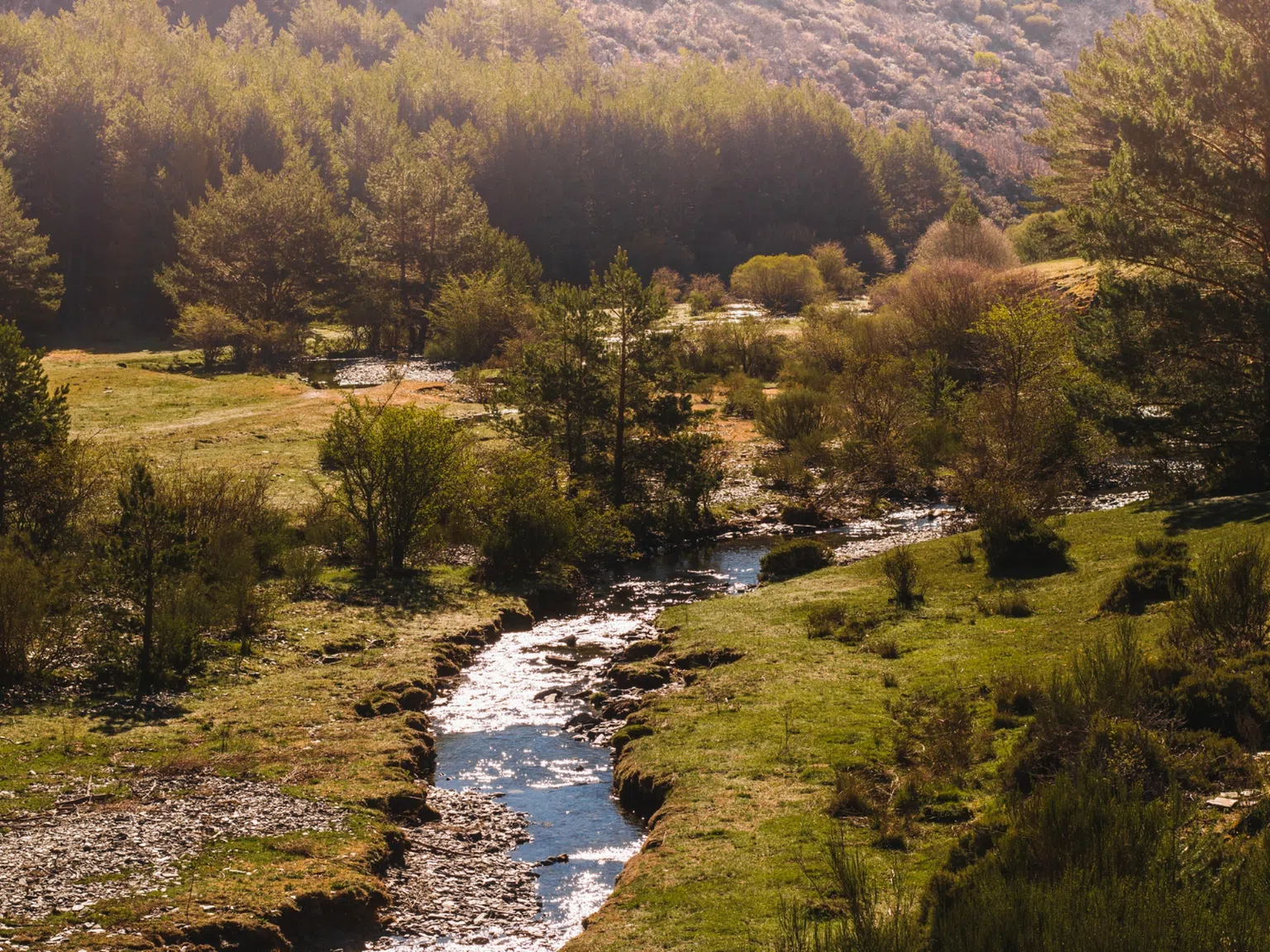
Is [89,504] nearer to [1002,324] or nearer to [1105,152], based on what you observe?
[1002,324]

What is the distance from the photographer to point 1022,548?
95.0ft

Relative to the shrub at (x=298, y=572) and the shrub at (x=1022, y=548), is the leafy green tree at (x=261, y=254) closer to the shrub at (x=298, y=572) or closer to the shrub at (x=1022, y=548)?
the shrub at (x=298, y=572)

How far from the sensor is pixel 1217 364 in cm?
3366

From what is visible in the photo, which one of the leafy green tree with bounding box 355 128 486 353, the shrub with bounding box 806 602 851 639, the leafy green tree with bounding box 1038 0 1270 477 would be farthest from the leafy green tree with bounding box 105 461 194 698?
the leafy green tree with bounding box 355 128 486 353

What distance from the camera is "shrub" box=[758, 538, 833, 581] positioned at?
1371 inches

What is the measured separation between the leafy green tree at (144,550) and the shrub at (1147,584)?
1812 centimetres

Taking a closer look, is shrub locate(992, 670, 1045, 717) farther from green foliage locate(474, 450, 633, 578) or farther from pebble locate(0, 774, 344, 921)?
green foliage locate(474, 450, 633, 578)

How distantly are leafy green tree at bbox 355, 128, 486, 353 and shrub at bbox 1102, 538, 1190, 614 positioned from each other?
70520 millimetres

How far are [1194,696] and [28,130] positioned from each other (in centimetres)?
10345

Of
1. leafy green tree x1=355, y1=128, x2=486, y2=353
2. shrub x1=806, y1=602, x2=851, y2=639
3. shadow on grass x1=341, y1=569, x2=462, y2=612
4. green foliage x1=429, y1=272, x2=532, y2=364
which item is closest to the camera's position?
shrub x1=806, y1=602, x2=851, y2=639

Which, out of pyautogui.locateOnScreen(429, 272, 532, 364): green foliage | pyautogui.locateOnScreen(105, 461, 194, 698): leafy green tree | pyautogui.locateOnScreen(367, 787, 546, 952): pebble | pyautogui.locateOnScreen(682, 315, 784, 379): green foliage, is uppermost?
pyautogui.locateOnScreen(429, 272, 532, 364): green foliage

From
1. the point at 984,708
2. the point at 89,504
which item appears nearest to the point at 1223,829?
the point at 984,708

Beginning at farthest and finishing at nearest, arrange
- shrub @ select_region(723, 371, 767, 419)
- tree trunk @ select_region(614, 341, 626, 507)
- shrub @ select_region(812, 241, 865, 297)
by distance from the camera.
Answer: shrub @ select_region(812, 241, 865, 297) < shrub @ select_region(723, 371, 767, 419) < tree trunk @ select_region(614, 341, 626, 507)

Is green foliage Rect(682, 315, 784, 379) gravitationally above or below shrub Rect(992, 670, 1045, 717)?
above
